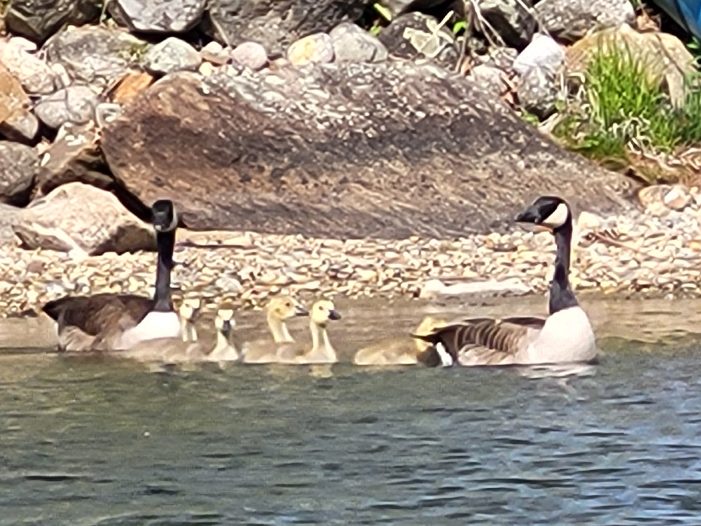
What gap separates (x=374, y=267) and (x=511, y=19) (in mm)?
6182

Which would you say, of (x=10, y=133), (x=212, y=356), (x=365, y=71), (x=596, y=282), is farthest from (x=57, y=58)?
(x=212, y=356)

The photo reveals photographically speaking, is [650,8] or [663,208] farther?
[650,8]

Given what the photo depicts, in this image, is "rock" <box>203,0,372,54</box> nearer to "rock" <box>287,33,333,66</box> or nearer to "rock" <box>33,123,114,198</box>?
"rock" <box>287,33,333,66</box>

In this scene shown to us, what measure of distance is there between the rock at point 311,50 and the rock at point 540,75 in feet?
6.63

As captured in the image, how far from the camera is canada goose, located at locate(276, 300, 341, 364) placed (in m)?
11.0

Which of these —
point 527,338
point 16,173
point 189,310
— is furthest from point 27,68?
point 527,338

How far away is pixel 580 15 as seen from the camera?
20.4 meters

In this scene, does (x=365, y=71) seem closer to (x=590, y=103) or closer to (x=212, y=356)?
(x=590, y=103)

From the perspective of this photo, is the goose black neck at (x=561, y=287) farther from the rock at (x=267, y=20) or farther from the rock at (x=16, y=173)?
the rock at (x=267, y=20)

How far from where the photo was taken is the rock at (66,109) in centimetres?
1861

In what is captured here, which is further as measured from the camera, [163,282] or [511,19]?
[511,19]

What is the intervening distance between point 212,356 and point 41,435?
264cm

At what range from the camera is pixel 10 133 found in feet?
60.0

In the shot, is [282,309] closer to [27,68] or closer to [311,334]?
[311,334]
